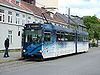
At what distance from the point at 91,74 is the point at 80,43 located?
75.2 feet

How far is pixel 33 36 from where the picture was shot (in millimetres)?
24094

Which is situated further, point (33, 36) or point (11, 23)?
point (11, 23)

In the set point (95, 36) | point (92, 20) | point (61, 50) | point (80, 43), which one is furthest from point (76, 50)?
point (92, 20)

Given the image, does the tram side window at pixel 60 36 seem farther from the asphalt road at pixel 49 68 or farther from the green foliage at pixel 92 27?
the green foliage at pixel 92 27

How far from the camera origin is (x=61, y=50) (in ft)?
93.1

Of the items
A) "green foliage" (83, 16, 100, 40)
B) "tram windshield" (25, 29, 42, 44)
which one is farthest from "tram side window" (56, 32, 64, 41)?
"green foliage" (83, 16, 100, 40)

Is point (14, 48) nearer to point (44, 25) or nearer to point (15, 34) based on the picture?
point (15, 34)

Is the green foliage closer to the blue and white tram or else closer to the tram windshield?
the blue and white tram

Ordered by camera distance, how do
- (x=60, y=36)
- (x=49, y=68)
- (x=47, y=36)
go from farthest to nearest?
(x=60, y=36)
(x=47, y=36)
(x=49, y=68)

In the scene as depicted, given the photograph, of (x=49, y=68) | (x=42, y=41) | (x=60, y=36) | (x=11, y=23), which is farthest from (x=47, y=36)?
(x=11, y=23)

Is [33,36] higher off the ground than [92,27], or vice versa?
[92,27]

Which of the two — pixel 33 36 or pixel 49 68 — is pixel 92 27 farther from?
pixel 49 68

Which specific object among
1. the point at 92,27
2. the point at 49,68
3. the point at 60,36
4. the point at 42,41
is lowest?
the point at 49,68

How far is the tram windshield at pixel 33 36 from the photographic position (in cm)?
2375
